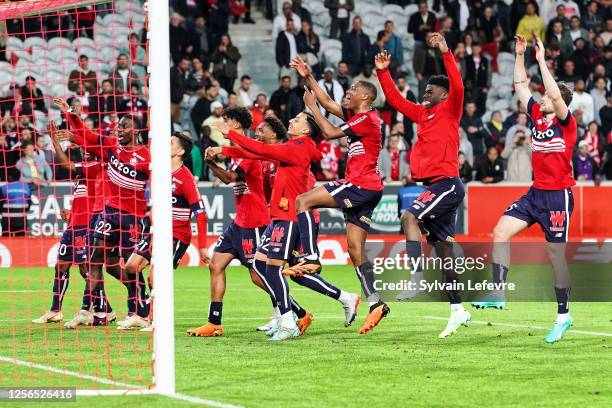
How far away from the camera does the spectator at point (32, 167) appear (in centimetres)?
2000

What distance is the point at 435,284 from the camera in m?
12.7

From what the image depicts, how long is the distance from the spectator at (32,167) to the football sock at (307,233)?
894cm

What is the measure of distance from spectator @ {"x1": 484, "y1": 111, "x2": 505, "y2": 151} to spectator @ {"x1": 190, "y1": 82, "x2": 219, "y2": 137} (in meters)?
5.91

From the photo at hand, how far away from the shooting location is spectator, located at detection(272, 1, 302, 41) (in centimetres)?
2739

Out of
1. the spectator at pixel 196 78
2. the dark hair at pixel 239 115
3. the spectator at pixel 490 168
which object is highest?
the dark hair at pixel 239 115

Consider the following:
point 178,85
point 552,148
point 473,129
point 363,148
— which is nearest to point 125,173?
point 363,148

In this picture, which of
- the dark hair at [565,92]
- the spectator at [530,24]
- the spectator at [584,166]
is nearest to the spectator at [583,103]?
the spectator at [584,166]

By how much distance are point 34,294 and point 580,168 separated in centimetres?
1207

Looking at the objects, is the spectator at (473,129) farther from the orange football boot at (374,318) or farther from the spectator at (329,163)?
the orange football boot at (374,318)

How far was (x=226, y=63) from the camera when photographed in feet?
86.7

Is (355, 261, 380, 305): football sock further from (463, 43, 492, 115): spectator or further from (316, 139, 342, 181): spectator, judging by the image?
(463, 43, 492, 115): spectator

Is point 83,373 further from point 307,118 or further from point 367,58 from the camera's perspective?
point 367,58

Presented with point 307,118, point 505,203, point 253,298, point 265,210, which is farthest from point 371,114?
point 505,203

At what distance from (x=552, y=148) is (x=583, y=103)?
15019mm
